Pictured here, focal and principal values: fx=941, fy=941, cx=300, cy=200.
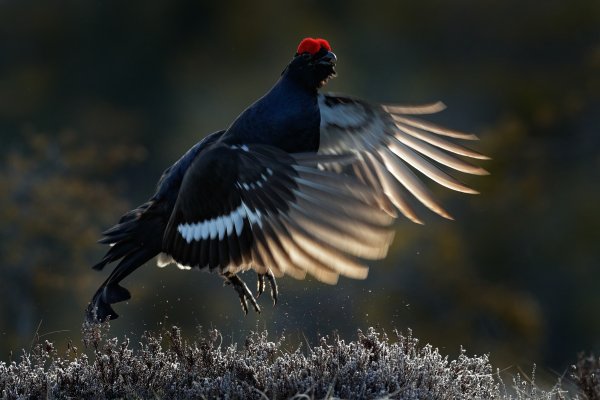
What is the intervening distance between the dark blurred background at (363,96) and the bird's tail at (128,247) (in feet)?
17.7

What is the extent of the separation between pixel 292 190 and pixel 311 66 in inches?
45.8

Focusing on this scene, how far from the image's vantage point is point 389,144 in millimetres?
5527

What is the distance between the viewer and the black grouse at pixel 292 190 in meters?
3.82

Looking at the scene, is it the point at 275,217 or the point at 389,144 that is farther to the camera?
the point at 389,144

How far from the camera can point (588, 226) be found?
54.0ft

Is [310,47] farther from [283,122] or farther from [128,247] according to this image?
[128,247]

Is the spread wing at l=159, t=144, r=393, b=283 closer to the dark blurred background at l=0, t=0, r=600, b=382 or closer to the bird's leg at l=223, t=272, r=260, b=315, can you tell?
the bird's leg at l=223, t=272, r=260, b=315

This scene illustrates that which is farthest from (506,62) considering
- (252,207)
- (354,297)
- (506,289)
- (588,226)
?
(252,207)

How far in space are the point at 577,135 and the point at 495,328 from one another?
4.06m

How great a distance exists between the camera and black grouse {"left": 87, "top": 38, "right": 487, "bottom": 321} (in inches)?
150

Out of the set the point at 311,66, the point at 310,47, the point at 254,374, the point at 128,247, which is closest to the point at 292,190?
the point at 254,374

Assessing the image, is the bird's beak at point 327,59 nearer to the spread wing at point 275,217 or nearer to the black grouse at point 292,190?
the black grouse at point 292,190

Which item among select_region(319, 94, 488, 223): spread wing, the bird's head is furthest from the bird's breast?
select_region(319, 94, 488, 223): spread wing

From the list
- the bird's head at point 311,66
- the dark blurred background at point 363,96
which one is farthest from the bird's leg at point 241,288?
the dark blurred background at point 363,96
